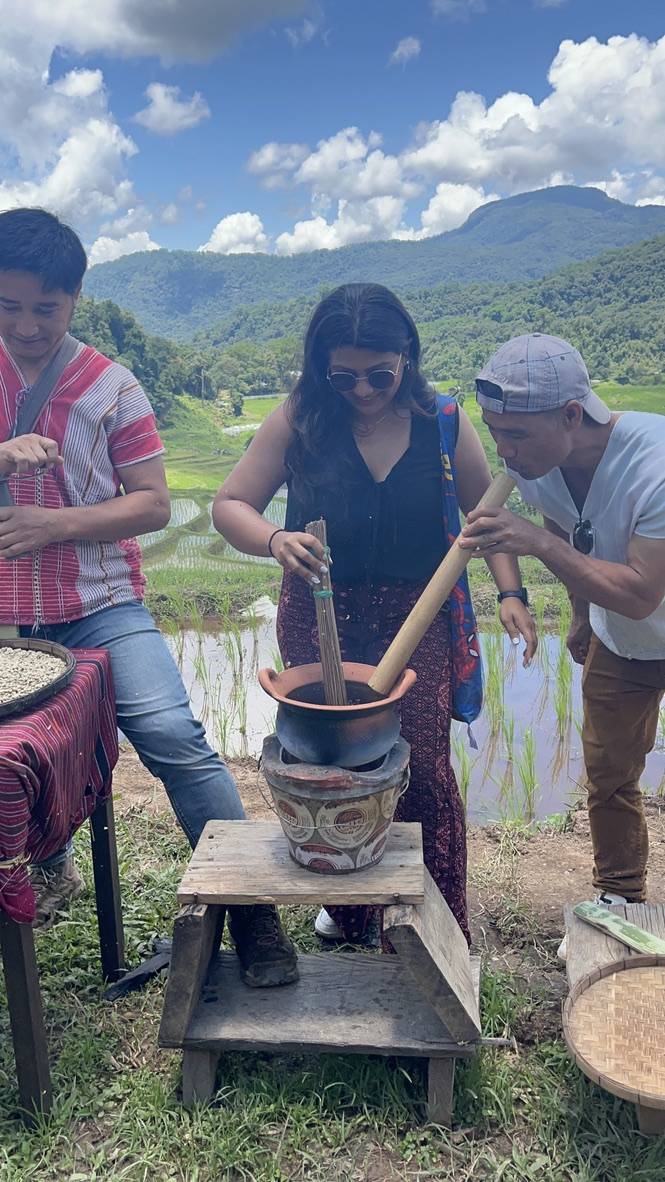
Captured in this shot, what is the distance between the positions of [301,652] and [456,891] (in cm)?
85

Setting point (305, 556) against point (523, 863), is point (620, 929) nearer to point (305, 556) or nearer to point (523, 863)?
point (523, 863)

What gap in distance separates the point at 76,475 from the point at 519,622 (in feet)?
4.39

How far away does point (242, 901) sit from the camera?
1982 mm

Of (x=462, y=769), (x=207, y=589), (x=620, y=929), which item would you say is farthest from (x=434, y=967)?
(x=207, y=589)

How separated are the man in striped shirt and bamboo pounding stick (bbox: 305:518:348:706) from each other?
50 centimetres

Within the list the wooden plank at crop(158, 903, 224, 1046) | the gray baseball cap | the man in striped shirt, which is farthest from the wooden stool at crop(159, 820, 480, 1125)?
the gray baseball cap

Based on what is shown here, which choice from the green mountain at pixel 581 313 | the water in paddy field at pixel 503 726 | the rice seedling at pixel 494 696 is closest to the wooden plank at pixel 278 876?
the water in paddy field at pixel 503 726

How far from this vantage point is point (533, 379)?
6.84ft

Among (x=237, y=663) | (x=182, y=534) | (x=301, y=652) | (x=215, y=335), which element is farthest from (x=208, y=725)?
(x=215, y=335)

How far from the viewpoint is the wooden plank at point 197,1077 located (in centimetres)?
208

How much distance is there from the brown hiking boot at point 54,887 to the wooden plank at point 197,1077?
3.16 feet

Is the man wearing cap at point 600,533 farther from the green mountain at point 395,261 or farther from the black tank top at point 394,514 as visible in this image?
the green mountain at point 395,261

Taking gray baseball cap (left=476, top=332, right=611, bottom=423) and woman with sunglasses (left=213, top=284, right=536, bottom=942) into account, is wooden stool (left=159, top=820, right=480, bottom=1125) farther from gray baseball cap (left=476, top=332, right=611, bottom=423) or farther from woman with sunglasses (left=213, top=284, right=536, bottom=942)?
gray baseball cap (left=476, top=332, right=611, bottom=423)

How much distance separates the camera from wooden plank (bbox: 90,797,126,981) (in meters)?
2.55
